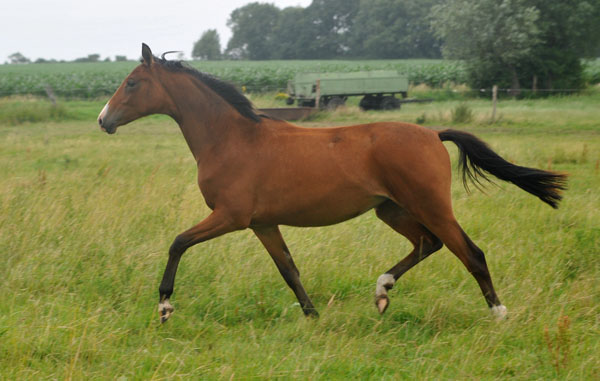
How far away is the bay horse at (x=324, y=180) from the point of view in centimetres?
424

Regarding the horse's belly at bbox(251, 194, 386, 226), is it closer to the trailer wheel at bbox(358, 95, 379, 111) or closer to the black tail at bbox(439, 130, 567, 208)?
the black tail at bbox(439, 130, 567, 208)

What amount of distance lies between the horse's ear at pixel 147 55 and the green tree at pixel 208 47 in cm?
10175

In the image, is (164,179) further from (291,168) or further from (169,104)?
(291,168)

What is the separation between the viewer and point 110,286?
4758mm

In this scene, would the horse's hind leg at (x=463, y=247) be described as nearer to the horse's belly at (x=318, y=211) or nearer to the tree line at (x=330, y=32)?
the horse's belly at (x=318, y=211)

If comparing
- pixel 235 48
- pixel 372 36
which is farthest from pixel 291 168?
pixel 235 48

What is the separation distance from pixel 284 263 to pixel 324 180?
0.74 meters

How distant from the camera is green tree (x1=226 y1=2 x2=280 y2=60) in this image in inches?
3826

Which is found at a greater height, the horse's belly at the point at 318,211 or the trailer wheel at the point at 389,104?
the horse's belly at the point at 318,211

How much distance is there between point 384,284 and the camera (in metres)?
4.36

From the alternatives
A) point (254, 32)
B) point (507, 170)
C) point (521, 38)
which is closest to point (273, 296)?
point (507, 170)

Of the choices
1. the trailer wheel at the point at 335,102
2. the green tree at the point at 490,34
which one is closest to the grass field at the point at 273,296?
the trailer wheel at the point at 335,102

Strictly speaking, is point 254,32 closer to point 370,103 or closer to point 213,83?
point 370,103

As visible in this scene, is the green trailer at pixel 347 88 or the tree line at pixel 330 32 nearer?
the green trailer at pixel 347 88
